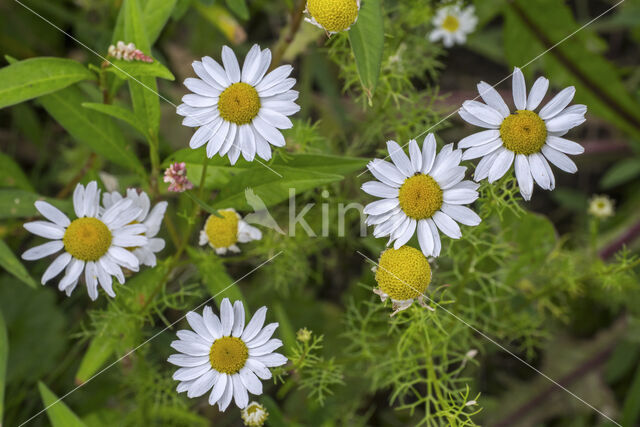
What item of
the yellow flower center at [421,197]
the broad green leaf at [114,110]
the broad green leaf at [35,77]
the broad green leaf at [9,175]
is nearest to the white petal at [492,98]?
the yellow flower center at [421,197]

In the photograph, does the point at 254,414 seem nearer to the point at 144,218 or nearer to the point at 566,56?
the point at 144,218

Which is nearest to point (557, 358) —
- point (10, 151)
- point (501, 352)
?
point (501, 352)

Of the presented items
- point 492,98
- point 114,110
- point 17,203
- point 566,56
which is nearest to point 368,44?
point 492,98

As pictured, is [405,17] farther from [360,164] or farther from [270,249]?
[270,249]

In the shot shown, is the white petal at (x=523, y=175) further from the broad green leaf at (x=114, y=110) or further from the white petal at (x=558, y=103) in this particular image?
the broad green leaf at (x=114, y=110)

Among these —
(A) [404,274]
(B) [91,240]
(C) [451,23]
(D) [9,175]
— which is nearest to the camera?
(A) [404,274]

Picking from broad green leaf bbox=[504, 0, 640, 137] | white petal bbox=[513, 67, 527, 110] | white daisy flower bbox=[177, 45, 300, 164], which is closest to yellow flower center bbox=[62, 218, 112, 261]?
white daisy flower bbox=[177, 45, 300, 164]
